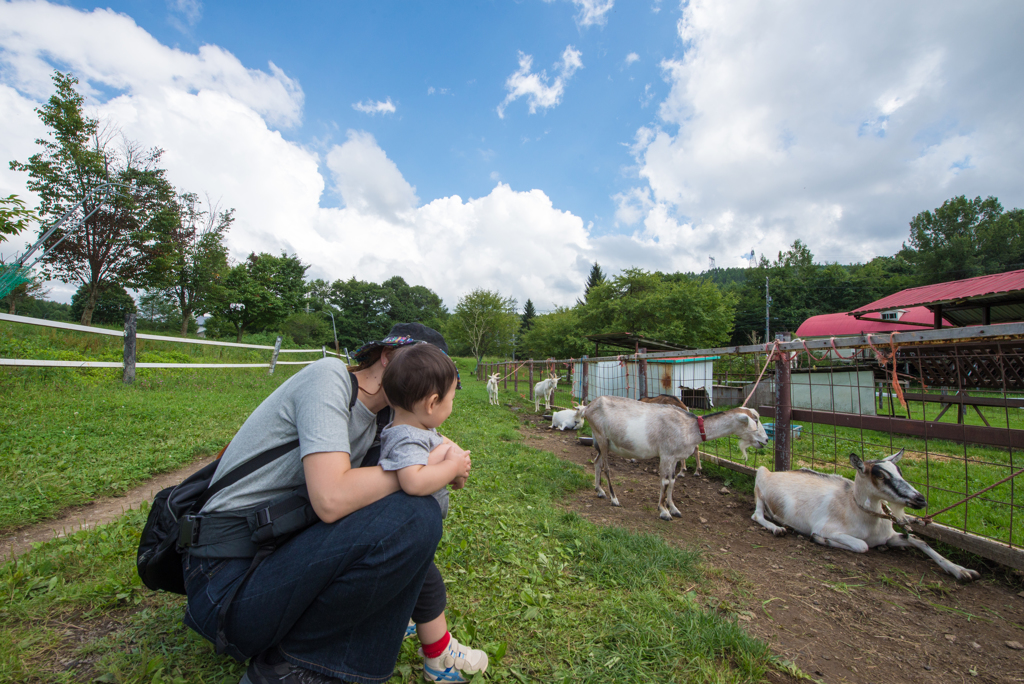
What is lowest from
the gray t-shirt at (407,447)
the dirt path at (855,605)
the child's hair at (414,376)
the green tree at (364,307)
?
the dirt path at (855,605)

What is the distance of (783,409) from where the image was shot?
444cm

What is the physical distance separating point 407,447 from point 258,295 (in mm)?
31702

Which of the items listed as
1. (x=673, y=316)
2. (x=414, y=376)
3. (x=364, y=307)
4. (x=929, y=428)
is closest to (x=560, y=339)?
(x=673, y=316)

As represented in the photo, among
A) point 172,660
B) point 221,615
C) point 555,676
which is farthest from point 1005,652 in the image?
point 172,660

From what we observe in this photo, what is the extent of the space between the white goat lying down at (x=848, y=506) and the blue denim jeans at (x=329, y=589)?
3.68 metres

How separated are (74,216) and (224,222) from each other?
11.4m

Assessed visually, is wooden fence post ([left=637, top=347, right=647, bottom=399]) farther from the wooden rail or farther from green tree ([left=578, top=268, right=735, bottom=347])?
green tree ([left=578, top=268, right=735, bottom=347])

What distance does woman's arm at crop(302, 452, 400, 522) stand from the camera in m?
1.25

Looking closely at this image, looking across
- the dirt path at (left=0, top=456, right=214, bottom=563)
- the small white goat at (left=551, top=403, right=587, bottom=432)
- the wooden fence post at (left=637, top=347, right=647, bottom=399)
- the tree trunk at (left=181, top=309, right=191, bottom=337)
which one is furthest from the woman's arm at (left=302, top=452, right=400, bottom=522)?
the tree trunk at (left=181, top=309, right=191, bottom=337)

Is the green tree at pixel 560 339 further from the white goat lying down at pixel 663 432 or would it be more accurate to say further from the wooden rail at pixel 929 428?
the wooden rail at pixel 929 428

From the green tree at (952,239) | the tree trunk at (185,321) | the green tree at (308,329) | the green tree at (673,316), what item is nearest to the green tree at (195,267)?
the tree trunk at (185,321)

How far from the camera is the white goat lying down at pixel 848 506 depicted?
311 cm

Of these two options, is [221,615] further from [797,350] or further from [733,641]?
[797,350]

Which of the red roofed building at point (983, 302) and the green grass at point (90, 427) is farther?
the red roofed building at point (983, 302)
